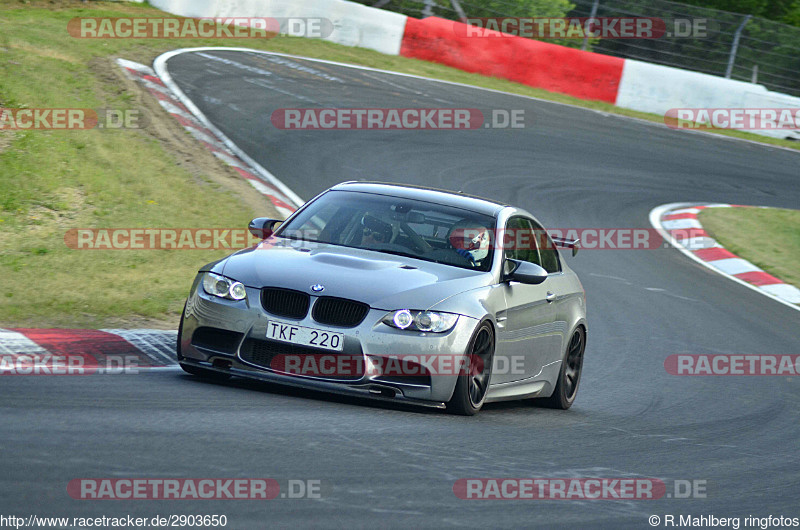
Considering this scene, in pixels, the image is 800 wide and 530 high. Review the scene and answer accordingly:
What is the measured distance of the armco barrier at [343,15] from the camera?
24.5 m

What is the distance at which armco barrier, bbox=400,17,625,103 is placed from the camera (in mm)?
24922

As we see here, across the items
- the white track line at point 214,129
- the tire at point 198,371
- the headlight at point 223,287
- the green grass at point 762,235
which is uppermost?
the headlight at point 223,287

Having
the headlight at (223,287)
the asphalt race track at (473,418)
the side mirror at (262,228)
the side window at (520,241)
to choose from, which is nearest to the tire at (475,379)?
the asphalt race track at (473,418)

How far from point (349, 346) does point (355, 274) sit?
0.54 m

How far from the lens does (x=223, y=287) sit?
271 inches

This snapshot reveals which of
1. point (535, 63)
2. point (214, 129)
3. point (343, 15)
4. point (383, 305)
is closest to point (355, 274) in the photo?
point (383, 305)

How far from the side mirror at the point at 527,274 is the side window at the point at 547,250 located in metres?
1.05

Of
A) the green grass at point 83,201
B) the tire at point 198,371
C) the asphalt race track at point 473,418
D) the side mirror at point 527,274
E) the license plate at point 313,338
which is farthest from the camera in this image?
the green grass at point 83,201

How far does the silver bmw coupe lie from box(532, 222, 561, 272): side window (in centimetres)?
45

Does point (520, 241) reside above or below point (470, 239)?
below

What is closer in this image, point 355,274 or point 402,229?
point 355,274

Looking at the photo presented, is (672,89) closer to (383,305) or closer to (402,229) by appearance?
(402,229)

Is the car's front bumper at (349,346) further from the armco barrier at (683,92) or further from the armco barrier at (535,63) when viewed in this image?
the armco barrier at (683,92)

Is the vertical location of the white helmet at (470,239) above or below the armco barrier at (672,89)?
above
